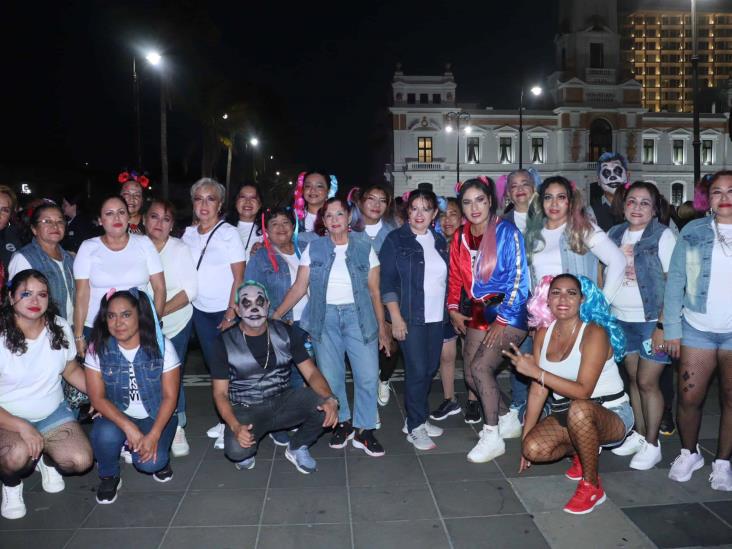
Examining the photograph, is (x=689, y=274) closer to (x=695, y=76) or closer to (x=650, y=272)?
(x=650, y=272)

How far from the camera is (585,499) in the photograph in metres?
4.01

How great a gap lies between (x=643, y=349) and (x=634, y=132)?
187 ft

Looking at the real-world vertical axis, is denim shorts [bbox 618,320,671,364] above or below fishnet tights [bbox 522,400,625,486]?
above

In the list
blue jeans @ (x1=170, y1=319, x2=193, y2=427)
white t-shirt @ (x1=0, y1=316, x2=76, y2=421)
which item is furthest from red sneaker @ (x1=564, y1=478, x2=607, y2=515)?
white t-shirt @ (x1=0, y1=316, x2=76, y2=421)

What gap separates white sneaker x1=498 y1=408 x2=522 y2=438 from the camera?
5402mm

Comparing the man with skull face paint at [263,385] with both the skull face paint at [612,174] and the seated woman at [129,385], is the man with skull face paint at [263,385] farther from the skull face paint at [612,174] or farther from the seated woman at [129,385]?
the skull face paint at [612,174]

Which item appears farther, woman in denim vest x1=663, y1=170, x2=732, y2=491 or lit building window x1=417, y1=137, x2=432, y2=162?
lit building window x1=417, y1=137, x2=432, y2=162

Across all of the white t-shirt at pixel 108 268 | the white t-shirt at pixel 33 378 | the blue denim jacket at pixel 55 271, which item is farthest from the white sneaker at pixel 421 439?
the blue denim jacket at pixel 55 271

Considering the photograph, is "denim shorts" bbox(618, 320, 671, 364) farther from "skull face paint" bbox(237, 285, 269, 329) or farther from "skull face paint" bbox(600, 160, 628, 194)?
"skull face paint" bbox(237, 285, 269, 329)

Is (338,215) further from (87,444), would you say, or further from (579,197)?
(87,444)

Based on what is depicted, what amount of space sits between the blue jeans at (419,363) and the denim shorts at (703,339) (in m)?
1.89

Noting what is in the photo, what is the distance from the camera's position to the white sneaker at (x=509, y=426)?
5.40 meters

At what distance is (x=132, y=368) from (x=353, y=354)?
5.90ft

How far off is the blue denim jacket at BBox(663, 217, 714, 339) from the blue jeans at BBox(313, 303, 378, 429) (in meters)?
2.35
